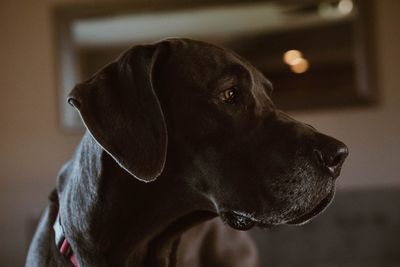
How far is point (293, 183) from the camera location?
0.98 m

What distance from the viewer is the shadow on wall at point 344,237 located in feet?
9.05

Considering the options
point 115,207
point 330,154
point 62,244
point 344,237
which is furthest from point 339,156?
point 344,237

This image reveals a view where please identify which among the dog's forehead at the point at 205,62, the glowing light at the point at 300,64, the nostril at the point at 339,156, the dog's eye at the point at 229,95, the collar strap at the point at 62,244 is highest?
the dog's forehead at the point at 205,62

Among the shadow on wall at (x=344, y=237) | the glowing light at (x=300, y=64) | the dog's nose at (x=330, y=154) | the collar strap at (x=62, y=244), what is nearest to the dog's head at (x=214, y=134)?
the dog's nose at (x=330, y=154)

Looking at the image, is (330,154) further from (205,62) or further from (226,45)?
(226,45)

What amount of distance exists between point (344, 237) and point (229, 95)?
1918 mm

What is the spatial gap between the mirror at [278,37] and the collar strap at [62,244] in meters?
2.10

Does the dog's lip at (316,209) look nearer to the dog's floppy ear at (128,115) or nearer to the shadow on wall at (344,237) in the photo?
the dog's floppy ear at (128,115)

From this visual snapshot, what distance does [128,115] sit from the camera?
104cm

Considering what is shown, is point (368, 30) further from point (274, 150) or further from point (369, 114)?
point (274, 150)

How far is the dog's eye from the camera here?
1.05 meters

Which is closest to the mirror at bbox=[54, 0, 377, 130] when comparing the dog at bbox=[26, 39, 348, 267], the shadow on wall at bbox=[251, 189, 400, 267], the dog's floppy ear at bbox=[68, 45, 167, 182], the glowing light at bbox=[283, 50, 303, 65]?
the glowing light at bbox=[283, 50, 303, 65]

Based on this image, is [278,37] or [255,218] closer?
[255,218]

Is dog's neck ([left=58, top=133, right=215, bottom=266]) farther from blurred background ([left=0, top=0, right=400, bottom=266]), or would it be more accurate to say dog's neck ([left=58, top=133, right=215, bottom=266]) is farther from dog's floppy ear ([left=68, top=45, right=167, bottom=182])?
blurred background ([left=0, top=0, right=400, bottom=266])
